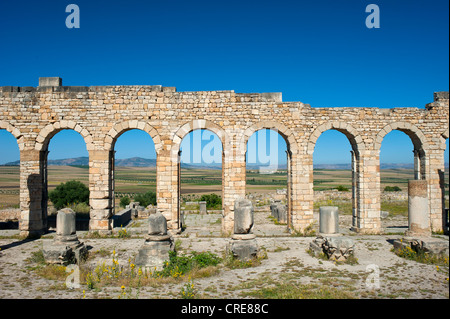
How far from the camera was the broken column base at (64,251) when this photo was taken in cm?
877

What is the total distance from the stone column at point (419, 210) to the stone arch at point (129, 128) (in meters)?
9.54

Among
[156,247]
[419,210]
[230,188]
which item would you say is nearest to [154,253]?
[156,247]

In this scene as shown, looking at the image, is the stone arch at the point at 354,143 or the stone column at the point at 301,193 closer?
the stone column at the point at 301,193

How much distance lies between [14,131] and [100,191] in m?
4.35

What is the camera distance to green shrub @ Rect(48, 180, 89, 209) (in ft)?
70.4

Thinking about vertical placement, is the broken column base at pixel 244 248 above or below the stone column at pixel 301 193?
below

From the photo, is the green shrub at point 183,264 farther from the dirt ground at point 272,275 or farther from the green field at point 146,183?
the green field at point 146,183

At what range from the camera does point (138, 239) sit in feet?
40.1

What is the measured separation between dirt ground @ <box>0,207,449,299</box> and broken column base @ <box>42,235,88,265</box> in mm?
382

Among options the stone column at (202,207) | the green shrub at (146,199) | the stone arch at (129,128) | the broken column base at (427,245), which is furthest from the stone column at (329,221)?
the green shrub at (146,199)

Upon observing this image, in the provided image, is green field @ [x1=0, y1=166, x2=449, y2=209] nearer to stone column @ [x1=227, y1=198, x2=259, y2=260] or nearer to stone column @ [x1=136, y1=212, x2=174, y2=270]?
stone column @ [x1=136, y1=212, x2=174, y2=270]

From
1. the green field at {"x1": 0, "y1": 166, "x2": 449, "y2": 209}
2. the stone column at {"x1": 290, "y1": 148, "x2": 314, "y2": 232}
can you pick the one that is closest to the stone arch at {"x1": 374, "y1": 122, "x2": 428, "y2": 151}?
the stone column at {"x1": 290, "y1": 148, "x2": 314, "y2": 232}
